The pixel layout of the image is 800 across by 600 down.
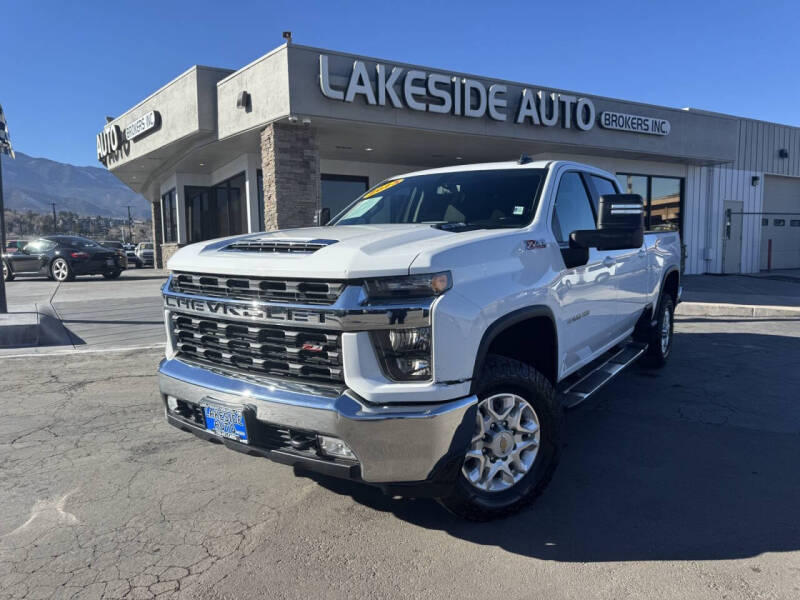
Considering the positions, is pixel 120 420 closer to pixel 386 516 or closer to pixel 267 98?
pixel 386 516

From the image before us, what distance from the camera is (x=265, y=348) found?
2859 mm

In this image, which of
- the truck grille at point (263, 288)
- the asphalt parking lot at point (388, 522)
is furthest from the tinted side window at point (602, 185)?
the truck grille at point (263, 288)

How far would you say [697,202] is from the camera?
66.1 ft

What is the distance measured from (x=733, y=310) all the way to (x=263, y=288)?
10.4 meters

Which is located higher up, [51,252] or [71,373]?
[51,252]

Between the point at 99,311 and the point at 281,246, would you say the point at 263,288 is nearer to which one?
the point at 281,246

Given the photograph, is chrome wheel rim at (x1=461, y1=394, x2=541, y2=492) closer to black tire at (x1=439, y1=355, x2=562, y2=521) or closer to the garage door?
black tire at (x1=439, y1=355, x2=562, y2=521)

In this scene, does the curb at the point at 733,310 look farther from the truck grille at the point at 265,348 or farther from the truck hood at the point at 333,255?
the truck grille at the point at 265,348

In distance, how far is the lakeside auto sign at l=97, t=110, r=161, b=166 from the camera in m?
16.1

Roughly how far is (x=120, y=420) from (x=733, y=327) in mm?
8779

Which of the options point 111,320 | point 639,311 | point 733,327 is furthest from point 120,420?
point 733,327

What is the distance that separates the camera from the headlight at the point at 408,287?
2555mm

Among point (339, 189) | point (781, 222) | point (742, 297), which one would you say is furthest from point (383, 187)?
point (781, 222)

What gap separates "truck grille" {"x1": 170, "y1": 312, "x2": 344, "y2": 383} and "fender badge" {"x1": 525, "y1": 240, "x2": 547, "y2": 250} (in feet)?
4.14
